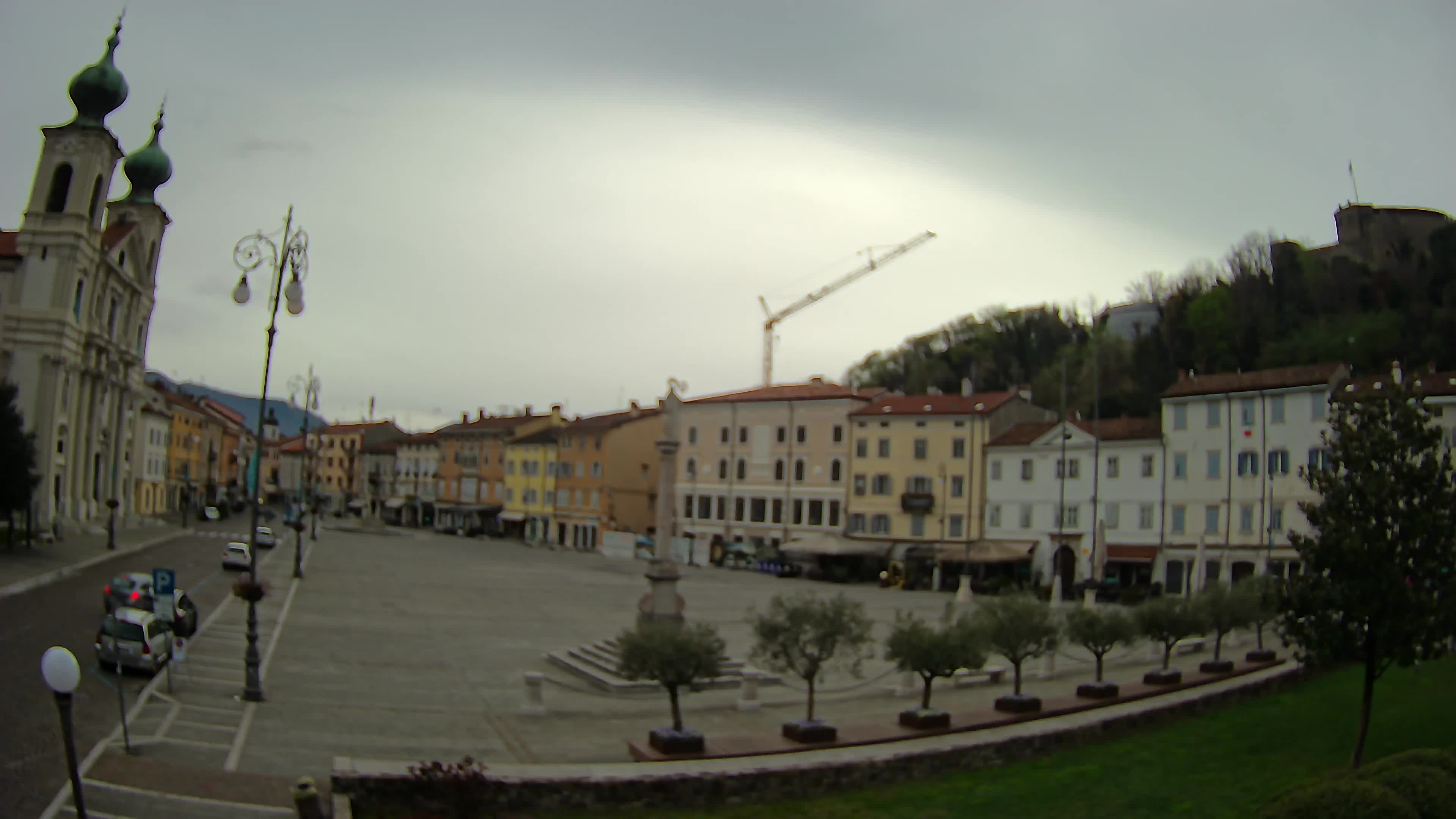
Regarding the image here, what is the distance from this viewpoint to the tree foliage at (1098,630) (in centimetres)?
2334

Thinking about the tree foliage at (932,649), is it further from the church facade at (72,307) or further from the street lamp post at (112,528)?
the church facade at (72,307)

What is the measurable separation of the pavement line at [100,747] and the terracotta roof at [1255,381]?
1788 inches

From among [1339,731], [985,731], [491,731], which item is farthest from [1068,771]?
[491,731]

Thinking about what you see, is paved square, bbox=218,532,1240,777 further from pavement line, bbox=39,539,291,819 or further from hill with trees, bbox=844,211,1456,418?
hill with trees, bbox=844,211,1456,418

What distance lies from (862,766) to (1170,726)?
771 cm

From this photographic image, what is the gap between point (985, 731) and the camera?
19.4m

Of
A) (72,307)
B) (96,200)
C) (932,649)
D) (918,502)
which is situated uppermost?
(96,200)

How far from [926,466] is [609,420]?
29.6 m

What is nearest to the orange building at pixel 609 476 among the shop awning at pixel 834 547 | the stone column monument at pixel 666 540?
the shop awning at pixel 834 547

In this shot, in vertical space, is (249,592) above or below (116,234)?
below

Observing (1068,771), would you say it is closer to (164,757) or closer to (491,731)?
(491,731)

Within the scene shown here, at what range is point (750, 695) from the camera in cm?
2241

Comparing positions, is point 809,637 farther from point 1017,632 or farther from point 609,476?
point 609,476

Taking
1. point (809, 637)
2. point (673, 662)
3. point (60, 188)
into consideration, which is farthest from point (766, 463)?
point (673, 662)
